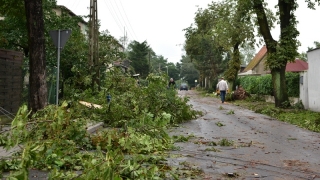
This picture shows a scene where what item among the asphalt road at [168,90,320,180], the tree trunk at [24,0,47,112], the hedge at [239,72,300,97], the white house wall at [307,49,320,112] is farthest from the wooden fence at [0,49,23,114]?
the hedge at [239,72,300,97]

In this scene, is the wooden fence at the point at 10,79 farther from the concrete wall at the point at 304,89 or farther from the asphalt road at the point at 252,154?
the concrete wall at the point at 304,89

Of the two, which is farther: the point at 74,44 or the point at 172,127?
the point at 74,44

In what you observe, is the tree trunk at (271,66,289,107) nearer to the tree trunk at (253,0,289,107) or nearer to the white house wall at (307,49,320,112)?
the tree trunk at (253,0,289,107)

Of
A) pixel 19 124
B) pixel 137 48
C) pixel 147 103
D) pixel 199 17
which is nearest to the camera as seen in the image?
pixel 19 124

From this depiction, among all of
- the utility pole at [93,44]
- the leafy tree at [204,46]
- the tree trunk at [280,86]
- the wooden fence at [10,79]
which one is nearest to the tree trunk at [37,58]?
the wooden fence at [10,79]

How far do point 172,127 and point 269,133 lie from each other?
11.0 feet

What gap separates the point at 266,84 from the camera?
3419 cm

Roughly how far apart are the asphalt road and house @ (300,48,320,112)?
8.54 m

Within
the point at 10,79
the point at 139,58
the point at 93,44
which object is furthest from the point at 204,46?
the point at 10,79

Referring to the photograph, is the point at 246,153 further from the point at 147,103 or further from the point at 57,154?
the point at 147,103

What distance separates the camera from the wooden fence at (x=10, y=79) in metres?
13.3

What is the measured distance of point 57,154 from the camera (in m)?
6.60

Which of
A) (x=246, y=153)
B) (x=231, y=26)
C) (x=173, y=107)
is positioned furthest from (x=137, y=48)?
(x=246, y=153)

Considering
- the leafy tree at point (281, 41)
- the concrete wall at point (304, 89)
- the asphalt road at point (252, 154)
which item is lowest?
the asphalt road at point (252, 154)
